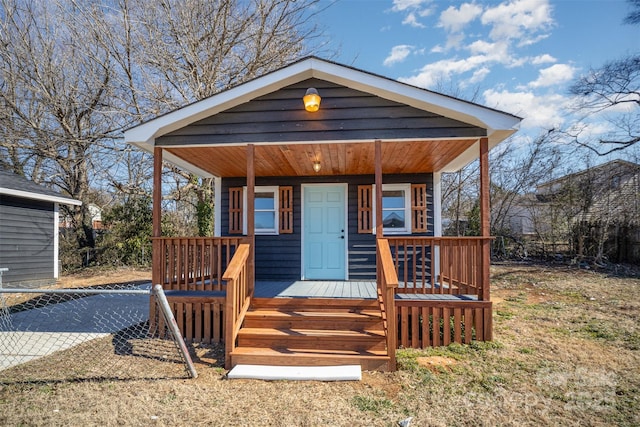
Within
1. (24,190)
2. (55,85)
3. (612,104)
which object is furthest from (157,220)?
(612,104)

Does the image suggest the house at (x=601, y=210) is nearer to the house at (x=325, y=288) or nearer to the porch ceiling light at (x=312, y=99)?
the house at (x=325, y=288)

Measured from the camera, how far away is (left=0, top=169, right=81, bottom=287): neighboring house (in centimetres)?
859

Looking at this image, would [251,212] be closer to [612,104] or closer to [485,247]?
[485,247]

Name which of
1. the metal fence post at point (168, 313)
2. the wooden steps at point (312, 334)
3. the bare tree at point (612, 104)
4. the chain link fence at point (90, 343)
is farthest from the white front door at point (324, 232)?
the bare tree at point (612, 104)

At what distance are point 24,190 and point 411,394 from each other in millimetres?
10493

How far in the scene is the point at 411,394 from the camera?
121 inches

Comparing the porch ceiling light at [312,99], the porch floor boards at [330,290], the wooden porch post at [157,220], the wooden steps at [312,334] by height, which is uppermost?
the porch ceiling light at [312,99]

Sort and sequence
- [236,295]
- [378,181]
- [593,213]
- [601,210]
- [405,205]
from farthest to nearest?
[593,213] < [601,210] < [405,205] < [378,181] < [236,295]

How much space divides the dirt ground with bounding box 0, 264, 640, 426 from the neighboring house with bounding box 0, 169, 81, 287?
740cm

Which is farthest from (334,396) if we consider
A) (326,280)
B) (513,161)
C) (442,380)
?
(513,161)

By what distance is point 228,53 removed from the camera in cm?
1152

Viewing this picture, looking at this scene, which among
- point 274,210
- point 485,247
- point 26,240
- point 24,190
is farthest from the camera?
point 26,240

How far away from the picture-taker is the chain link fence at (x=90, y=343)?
3.33m

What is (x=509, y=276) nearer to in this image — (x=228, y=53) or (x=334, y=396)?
(x=334, y=396)
